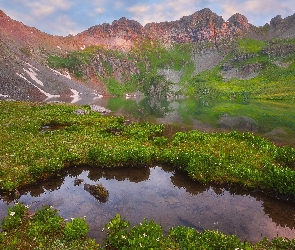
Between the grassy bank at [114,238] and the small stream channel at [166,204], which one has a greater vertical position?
the grassy bank at [114,238]

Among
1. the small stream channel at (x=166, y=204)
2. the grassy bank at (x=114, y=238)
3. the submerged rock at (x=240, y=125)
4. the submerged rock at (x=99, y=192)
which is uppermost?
the grassy bank at (x=114, y=238)

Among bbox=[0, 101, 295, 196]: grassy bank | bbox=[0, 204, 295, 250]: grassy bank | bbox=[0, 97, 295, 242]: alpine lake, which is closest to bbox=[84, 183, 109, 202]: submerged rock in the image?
bbox=[0, 97, 295, 242]: alpine lake

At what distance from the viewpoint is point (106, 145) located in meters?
26.2

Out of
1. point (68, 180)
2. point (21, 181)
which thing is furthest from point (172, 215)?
point (21, 181)

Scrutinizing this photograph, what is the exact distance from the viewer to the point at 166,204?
17703mm

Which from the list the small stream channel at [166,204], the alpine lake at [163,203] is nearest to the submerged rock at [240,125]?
the alpine lake at [163,203]

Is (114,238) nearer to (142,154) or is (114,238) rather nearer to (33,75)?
(142,154)

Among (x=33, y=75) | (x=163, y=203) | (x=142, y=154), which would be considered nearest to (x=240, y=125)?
(x=142, y=154)

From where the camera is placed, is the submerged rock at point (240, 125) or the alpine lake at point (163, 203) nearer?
the alpine lake at point (163, 203)

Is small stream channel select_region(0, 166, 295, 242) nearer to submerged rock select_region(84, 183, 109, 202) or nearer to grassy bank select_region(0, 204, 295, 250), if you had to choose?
submerged rock select_region(84, 183, 109, 202)

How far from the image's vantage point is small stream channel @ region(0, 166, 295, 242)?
1530cm

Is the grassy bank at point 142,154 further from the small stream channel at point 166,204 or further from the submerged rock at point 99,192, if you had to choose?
the submerged rock at point 99,192

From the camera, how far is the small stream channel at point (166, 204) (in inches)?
602

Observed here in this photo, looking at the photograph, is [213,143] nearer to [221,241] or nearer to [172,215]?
[172,215]
